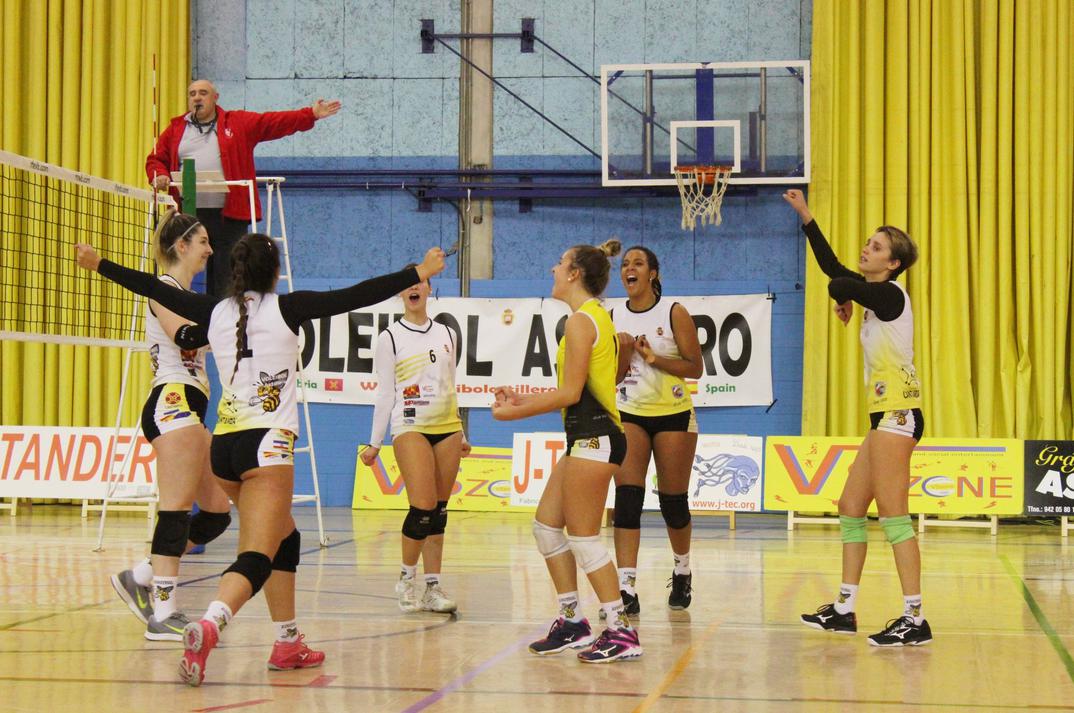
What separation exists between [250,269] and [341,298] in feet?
1.37

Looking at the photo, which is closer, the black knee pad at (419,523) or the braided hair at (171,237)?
the braided hair at (171,237)

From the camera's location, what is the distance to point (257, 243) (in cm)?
467

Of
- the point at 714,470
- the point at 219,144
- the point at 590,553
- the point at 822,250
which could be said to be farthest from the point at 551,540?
the point at 714,470

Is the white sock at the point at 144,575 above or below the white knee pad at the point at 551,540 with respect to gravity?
below

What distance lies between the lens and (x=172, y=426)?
5.46m

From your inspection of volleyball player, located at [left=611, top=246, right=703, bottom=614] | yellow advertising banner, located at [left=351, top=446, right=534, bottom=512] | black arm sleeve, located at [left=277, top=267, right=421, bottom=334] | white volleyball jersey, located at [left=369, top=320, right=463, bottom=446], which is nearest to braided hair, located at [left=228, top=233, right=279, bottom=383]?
black arm sleeve, located at [left=277, top=267, right=421, bottom=334]

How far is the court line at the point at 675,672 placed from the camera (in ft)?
13.9

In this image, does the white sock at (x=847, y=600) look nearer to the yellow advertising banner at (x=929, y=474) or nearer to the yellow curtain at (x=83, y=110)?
the yellow advertising banner at (x=929, y=474)

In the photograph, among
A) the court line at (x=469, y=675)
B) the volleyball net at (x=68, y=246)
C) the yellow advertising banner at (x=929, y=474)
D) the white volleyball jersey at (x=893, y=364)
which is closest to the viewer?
the court line at (x=469, y=675)

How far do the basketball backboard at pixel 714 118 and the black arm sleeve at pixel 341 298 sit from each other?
8.60 meters

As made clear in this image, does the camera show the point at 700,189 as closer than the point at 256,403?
No

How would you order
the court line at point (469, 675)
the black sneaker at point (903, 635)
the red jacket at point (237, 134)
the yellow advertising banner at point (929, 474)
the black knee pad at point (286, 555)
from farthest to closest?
the yellow advertising banner at point (929, 474) < the red jacket at point (237, 134) < the black sneaker at point (903, 635) < the black knee pad at point (286, 555) < the court line at point (469, 675)

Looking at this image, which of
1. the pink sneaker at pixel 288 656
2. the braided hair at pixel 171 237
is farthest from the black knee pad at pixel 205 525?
the braided hair at pixel 171 237

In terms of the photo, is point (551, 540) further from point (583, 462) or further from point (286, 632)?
point (286, 632)
